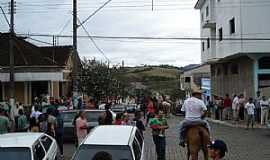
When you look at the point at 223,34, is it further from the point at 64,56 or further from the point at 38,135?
the point at 38,135

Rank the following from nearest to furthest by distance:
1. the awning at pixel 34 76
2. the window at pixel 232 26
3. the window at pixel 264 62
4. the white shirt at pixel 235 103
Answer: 1. the white shirt at pixel 235 103
2. the window at pixel 264 62
3. the window at pixel 232 26
4. the awning at pixel 34 76

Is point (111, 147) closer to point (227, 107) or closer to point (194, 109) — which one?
point (194, 109)

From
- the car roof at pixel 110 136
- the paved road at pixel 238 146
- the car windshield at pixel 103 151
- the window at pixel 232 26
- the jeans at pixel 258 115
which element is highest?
the window at pixel 232 26

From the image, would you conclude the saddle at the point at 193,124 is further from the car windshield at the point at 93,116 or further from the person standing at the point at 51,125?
the car windshield at the point at 93,116

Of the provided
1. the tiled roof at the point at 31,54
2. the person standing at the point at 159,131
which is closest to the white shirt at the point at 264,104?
the person standing at the point at 159,131

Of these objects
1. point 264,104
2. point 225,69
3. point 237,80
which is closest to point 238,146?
point 264,104

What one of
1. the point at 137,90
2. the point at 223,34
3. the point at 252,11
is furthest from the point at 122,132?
the point at 137,90

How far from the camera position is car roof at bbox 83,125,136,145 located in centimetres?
1106

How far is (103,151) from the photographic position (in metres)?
10.6

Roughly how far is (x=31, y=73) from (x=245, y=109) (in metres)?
19.6

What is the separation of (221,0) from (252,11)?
7.03 m

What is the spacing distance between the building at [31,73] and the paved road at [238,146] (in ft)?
60.0

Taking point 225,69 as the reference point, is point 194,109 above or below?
below

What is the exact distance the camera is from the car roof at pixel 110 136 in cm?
1106
